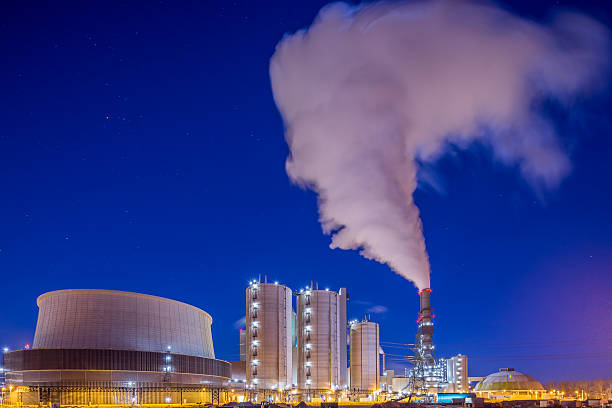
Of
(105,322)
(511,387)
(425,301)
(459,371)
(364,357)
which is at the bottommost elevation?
(511,387)

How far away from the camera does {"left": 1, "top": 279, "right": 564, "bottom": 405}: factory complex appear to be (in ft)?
269

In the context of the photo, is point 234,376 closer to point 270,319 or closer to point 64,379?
point 270,319

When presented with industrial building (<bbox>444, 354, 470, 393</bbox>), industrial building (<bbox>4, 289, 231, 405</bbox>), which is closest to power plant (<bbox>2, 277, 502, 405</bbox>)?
industrial building (<bbox>4, 289, 231, 405</bbox>)

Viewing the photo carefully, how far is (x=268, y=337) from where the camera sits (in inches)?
4424

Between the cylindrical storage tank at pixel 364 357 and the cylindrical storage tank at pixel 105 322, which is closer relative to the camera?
the cylindrical storage tank at pixel 105 322

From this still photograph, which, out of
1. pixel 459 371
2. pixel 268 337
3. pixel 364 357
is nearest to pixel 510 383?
pixel 459 371

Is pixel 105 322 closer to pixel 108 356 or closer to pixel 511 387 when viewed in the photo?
pixel 108 356

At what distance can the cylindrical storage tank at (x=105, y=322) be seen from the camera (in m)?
85.2

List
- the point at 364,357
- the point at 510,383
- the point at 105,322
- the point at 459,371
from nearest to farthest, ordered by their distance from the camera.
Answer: the point at 105,322
the point at 364,357
the point at 510,383
the point at 459,371

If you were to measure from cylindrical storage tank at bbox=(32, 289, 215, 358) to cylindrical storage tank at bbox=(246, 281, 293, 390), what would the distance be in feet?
67.3

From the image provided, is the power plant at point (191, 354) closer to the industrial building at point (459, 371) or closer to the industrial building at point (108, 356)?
the industrial building at point (108, 356)

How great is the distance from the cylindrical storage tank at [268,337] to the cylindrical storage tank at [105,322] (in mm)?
20506

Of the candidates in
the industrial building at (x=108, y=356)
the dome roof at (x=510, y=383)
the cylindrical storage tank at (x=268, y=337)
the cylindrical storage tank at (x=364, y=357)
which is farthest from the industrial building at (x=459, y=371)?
the industrial building at (x=108, y=356)

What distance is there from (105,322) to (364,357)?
6372 centimetres
